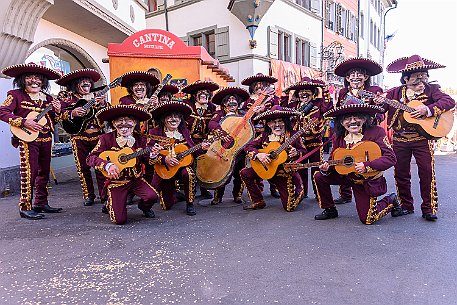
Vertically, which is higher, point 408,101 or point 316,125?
point 408,101

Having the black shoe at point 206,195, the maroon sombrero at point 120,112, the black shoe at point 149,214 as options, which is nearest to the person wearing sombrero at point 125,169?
the maroon sombrero at point 120,112

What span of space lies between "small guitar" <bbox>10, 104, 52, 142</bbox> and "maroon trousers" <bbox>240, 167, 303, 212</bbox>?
8.99 feet

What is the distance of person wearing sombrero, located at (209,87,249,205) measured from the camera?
19.1 ft

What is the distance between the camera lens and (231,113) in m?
5.96

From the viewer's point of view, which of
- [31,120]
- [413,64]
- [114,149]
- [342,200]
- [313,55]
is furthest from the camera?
[313,55]

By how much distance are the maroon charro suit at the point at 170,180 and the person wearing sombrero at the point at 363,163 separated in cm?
176

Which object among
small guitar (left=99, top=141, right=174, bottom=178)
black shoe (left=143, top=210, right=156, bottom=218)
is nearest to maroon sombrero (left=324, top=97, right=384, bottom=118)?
small guitar (left=99, top=141, right=174, bottom=178)

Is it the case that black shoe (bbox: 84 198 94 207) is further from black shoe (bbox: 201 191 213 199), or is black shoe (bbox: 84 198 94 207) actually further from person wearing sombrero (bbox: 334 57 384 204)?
person wearing sombrero (bbox: 334 57 384 204)

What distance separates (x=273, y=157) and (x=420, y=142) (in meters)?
1.76

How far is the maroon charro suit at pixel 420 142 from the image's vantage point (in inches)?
174

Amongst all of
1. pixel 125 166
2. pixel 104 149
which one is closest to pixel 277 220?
pixel 125 166

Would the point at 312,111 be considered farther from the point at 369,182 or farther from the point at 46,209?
the point at 46,209

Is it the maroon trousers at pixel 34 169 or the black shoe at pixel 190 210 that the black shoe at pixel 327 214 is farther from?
the maroon trousers at pixel 34 169

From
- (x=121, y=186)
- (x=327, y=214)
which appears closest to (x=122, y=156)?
(x=121, y=186)
